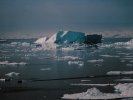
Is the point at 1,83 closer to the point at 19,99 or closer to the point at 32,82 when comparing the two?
the point at 32,82

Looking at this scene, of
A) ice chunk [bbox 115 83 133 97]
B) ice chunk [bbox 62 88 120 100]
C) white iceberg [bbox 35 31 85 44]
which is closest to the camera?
ice chunk [bbox 62 88 120 100]

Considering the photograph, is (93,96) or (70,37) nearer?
(93,96)

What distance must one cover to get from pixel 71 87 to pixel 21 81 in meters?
1.46

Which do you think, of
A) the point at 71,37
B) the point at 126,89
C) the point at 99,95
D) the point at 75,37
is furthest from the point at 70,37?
the point at 99,95

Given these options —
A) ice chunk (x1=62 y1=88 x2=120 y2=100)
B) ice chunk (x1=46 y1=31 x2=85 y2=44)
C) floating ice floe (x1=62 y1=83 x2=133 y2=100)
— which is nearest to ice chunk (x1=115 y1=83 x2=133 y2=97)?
floating ice floe (x1=62 y1=83 x2=133 y2=100)

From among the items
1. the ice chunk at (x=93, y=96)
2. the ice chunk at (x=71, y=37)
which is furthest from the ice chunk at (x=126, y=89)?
the ice chunk at (x=71, y=37)

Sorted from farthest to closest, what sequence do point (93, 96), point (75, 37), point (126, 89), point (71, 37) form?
1. point (71, 37)
2. point (75, 37)
3. point (126, 89)
4. point (93, 96)

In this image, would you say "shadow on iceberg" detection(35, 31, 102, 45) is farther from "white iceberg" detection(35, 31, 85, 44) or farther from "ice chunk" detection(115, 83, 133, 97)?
"ice chunk" detection(115, 83, 133, 97)

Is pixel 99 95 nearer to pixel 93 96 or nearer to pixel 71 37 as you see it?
pixel 93 96

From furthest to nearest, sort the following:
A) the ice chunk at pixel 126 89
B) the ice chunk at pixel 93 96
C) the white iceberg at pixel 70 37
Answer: the white iceberg at pixel 70 37 < the ice chunk at pixel 126 89 < the ice chunk at pixel 93 96

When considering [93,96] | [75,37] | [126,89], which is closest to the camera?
[93,96]

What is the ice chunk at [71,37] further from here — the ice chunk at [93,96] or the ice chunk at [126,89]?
the ice chunk at [93,96]

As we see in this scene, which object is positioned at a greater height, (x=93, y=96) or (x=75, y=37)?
(x=75, y=37)

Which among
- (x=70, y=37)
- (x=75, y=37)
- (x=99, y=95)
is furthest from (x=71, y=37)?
(x=99, y=95)
